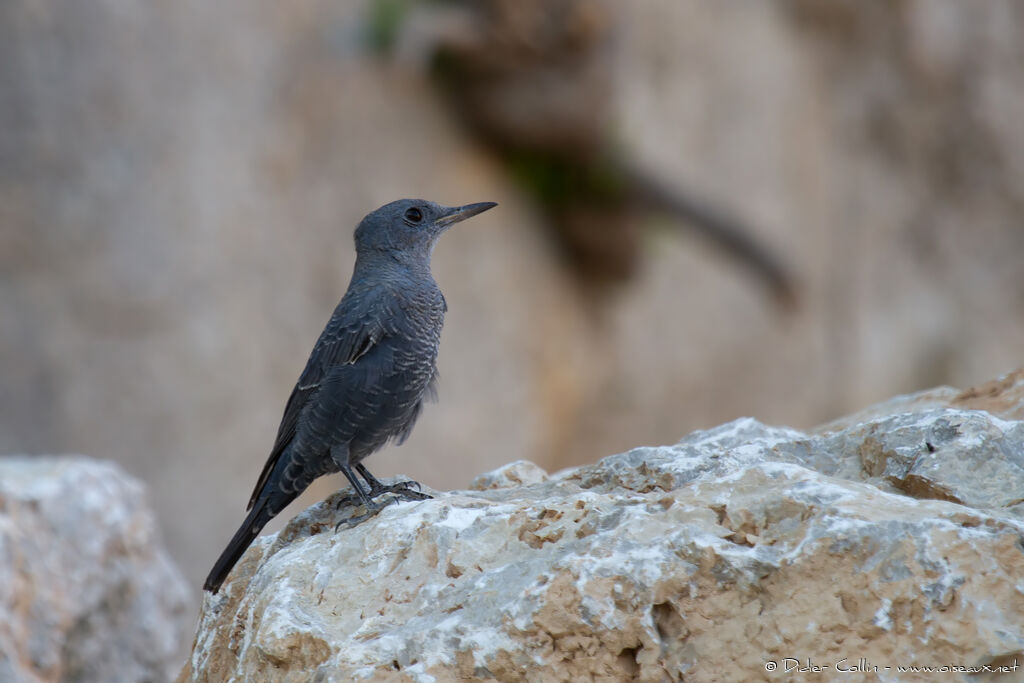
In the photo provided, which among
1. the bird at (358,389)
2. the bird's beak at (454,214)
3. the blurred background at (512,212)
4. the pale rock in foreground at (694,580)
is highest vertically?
the blurred background at (512,212)

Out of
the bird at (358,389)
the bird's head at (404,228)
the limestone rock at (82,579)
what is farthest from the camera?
the bird's head at (404,228)

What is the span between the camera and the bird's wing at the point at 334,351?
13.6 feet

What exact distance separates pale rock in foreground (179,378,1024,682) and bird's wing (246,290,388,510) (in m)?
1.04

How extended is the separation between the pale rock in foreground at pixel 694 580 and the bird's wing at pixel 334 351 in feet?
3.42

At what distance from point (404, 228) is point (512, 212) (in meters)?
5.26

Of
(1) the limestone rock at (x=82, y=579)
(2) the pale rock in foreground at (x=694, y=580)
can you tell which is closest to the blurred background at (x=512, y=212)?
(1) the limestone rock at (x=82, y=579)

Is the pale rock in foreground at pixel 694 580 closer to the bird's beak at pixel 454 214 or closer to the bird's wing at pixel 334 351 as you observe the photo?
the bird's wing at pixel 334 351

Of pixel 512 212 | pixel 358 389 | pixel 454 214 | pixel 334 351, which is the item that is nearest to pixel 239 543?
pixel 358 389

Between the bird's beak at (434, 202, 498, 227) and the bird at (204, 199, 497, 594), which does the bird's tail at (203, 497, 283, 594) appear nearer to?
the bird at (204, 199, 497, 594)

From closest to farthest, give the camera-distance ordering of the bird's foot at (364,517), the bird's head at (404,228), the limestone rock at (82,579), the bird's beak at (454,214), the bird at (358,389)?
the bird's foot at (364,517) → the bird at (358,389) → the limestone rock at (82,579) → the bird's head at (404,228) → the bird's beak at (454,214)

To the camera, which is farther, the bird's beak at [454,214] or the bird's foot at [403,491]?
the bird's beak at [454,214]

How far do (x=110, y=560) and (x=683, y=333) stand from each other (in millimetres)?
7513

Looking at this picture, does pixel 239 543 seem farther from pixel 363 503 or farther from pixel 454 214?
pixel 454 214

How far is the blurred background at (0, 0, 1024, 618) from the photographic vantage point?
307 inches
